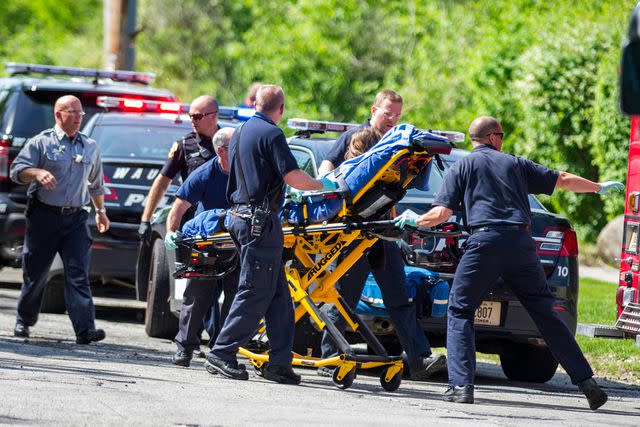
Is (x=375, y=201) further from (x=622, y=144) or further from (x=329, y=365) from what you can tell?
(x=622, y=144)

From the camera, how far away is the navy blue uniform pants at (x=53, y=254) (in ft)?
34.6

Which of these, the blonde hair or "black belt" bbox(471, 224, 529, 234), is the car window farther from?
"black belt" bbox(471, 224, 529, 234)

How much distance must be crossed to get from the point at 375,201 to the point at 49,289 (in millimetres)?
5415

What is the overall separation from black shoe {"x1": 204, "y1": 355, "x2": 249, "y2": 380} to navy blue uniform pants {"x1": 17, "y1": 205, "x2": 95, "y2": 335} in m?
2.13

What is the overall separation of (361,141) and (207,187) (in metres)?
1.14

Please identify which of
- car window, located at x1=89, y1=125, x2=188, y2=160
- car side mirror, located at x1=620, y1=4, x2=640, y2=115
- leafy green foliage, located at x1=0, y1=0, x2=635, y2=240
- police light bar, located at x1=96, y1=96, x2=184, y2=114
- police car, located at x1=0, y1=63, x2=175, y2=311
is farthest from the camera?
leafy green foliage, located at x1=0, y1=0, x2=635, y2=240

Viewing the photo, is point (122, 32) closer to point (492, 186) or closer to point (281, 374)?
point (281, 374)

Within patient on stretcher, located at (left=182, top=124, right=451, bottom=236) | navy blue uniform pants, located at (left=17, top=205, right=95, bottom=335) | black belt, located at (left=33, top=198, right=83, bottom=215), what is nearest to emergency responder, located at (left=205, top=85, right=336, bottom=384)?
patient on stretcher, located at (left=182, top=124, right=451, bottom=236)

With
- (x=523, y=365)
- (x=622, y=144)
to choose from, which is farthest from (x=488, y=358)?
(x=622, y=144)

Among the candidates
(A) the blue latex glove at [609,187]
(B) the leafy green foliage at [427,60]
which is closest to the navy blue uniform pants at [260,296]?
(A) the blue latex glove at [609,187]

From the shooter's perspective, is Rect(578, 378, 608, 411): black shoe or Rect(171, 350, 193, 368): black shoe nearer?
Rect(578, 378, 608, 411): black shoe

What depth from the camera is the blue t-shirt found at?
9406 mm

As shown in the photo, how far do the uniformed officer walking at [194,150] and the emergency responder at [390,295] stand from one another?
120cm

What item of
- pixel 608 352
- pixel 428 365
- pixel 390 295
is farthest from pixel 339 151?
pixel 608 352
